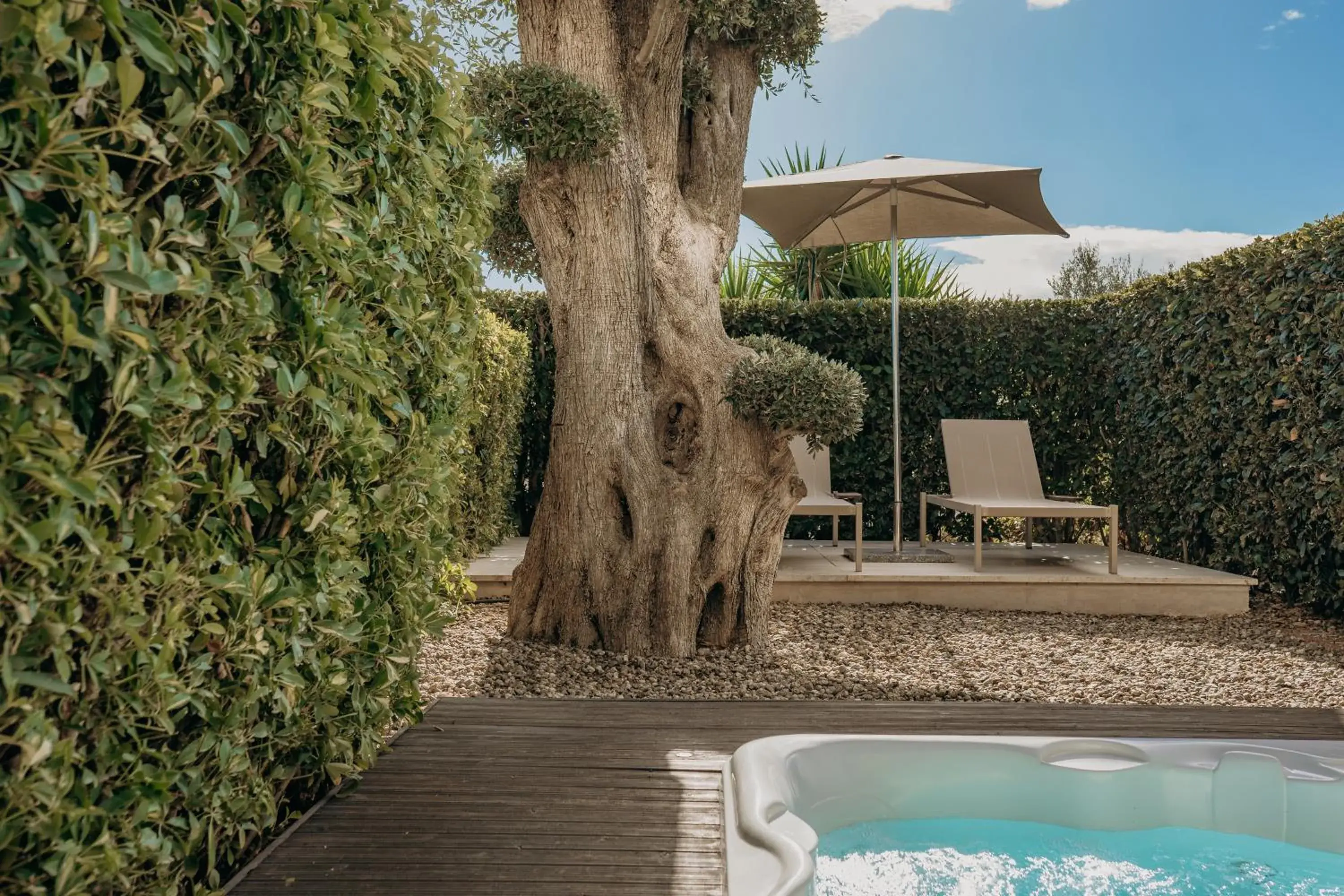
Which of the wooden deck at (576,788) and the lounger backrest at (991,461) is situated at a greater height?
the lounger backrest at (991,461)

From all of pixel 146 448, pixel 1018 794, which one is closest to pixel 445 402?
pixel 146 448

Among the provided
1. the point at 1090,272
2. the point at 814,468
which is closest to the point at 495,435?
the point at 814,468

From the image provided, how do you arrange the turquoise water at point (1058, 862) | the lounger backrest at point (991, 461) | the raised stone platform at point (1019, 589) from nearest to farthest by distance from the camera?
the turquoise water at point (1058, 862), the raised stone platform at point (1019, 589), the lounger backrest at point (991, 461)

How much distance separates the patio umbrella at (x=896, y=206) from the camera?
6.68m

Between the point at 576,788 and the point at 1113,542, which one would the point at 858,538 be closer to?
the point at 1113,542

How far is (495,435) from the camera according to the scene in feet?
23.2

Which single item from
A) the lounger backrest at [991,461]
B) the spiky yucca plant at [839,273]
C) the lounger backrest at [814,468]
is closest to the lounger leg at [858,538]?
the lounger backrest at [814,468]

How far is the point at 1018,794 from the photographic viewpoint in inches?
124

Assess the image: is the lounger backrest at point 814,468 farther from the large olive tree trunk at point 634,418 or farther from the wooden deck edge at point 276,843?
the wooden deck edge at point 276,843

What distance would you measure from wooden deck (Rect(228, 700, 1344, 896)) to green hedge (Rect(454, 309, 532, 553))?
112 inches

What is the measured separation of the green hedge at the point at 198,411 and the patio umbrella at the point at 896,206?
4.39 meters

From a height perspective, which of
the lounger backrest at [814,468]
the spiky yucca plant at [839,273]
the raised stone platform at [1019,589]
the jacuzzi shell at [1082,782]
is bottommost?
the jacuzzi shell at [1082,782]

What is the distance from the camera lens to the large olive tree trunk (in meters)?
4.90

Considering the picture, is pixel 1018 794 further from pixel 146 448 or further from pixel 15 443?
pixel 15 443
